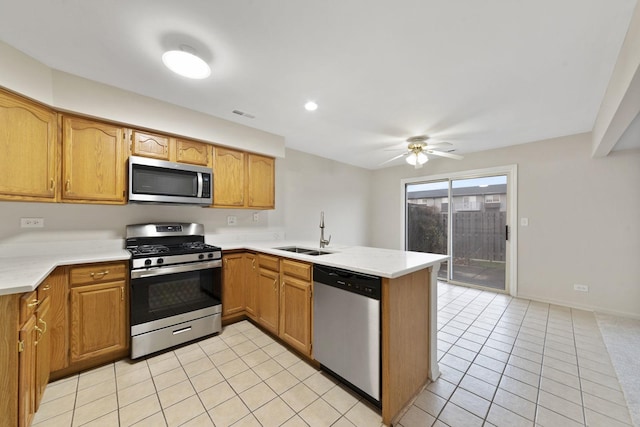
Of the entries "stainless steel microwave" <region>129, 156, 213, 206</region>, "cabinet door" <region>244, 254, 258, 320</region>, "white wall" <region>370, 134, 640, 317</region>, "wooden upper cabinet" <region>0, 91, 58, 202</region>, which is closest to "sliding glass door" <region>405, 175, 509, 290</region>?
"white wall" <region>370, 134, 640, 317</region>

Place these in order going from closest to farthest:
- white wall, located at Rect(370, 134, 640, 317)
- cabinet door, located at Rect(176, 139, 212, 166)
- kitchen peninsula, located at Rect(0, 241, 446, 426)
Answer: kitchen peninsula, located at Rect(0, 241, 446, 426), cabinet door, located at Rect(176, 139, 212, 166), white wall, located at Rect(370, 134, 640, 317)

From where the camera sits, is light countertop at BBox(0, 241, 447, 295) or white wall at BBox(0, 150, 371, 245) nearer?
light countertop at BBox(0, 241, 447, 295)

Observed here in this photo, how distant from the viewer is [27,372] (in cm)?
136

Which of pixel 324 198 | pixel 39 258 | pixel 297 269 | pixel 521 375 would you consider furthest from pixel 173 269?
pixel 521 375

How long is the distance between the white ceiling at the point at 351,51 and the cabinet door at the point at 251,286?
1726 mm

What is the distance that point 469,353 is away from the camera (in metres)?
2.28

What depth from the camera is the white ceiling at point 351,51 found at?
1398 mm

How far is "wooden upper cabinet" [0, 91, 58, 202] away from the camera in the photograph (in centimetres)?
177

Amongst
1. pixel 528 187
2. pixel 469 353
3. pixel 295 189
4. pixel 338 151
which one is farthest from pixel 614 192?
pixel 295 189

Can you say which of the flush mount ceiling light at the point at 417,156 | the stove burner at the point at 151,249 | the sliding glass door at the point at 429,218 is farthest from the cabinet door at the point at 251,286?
the sliding glass door at the point at 429,218

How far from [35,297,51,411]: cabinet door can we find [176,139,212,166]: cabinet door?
1.64m

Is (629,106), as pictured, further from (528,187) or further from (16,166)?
(16,166)

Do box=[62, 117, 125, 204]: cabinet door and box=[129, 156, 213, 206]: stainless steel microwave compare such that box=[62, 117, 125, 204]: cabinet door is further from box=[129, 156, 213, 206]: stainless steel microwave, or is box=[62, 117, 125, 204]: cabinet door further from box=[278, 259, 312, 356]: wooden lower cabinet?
box=[278, 259, 312, 356]: wooden lower cabinet

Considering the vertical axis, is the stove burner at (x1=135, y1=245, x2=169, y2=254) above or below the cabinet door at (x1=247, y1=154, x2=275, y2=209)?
below
